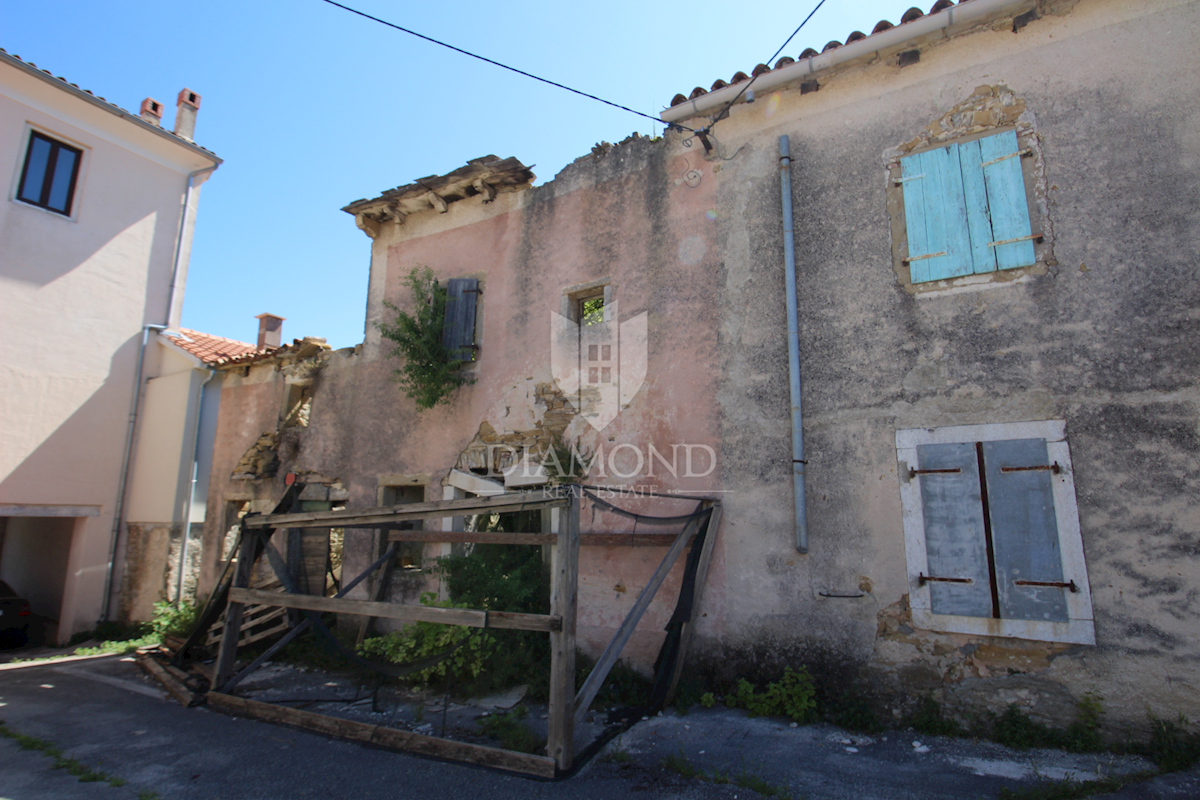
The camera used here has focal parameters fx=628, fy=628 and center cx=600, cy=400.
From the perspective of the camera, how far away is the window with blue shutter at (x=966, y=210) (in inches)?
202

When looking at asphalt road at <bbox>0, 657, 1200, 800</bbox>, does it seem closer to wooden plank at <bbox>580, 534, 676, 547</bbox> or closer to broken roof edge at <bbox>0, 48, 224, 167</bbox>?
wooden plank at <bbox>580, 534, 676, 547</bbox>

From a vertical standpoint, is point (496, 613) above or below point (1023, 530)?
below

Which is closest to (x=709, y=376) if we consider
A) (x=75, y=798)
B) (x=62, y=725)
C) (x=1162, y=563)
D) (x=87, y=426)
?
(x=1162, y=563)

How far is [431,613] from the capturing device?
15.5 feet

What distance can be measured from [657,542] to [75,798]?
4.59 m

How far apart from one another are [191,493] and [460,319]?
19.3 ft

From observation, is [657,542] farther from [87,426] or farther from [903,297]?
[87,426]

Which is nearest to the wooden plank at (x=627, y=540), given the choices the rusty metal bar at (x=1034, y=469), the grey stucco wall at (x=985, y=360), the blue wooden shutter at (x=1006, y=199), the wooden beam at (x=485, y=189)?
the grey stucco wall at (x=985, y=360)

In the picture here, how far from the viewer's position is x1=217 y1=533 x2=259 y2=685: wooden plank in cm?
609

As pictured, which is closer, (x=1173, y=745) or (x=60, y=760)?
(x=1173, y=745)

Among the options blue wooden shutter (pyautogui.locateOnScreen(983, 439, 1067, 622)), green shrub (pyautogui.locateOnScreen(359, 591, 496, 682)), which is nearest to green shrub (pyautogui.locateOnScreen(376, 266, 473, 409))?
green shrub (pyautogui.locateOnScreen(359, 591, 496, 682))

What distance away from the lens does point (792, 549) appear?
18.1ft

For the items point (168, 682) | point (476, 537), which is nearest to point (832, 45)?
point (476, 537)

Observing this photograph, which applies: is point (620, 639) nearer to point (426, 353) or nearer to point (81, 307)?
point (426, 353)
